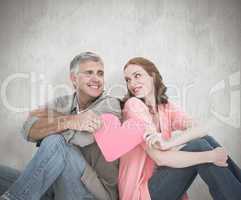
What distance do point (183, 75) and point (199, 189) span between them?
1.83ft

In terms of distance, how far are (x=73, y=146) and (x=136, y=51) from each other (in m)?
0.55

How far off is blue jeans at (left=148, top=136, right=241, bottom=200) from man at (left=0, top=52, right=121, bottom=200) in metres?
0.21

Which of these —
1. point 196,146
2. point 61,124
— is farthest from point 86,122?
point 196,146

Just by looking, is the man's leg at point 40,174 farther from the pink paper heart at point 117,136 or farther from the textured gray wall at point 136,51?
the textured gray wall at point 136,51

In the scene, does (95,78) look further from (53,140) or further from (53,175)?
(53,175)

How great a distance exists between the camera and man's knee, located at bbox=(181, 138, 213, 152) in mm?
1521

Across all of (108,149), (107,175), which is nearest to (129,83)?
(108,149)

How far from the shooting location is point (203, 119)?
1.71 m

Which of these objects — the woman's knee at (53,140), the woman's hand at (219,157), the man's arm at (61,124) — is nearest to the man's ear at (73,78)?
the man's arm at (61,124)

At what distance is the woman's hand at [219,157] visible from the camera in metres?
1.51

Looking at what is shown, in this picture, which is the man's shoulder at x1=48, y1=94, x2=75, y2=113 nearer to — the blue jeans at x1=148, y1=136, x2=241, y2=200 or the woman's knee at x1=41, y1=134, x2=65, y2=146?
the woman's knee at x1=41, y1=134, x2=65, y2=146

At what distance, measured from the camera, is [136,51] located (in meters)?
1.73

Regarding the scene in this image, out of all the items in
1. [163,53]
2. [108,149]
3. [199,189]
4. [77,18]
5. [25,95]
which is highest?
[77,18]

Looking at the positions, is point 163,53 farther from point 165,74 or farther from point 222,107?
point 222,107
